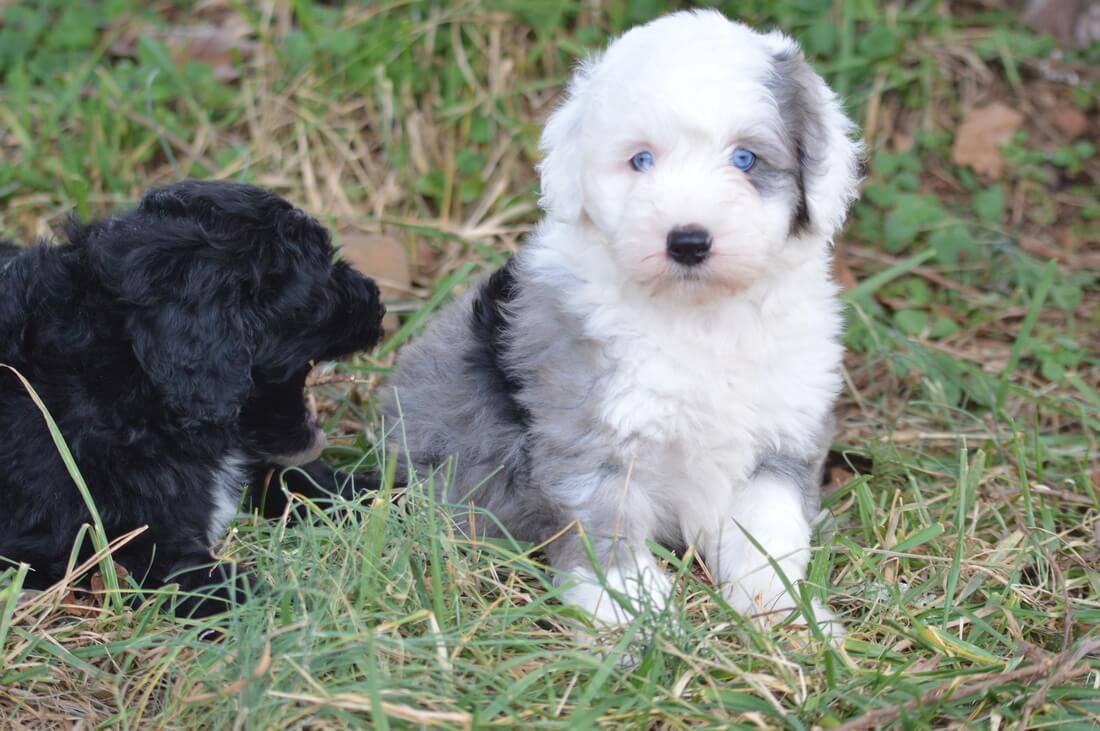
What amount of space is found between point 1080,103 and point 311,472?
4.69m

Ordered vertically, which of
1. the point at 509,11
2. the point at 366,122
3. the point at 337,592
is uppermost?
the point at 509,11

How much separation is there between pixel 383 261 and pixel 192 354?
2.24 meters

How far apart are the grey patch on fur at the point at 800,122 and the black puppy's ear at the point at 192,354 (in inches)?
65.5

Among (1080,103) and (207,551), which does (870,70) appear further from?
(207,551)

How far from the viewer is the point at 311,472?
427 cm

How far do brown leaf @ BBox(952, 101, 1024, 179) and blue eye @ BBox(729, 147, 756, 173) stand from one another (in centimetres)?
353

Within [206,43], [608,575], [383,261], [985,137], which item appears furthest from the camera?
[206,43]

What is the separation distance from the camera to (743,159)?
3234 mm

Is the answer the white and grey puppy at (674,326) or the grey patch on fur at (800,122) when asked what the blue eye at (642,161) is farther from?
the grey patch on fur at (800,122)

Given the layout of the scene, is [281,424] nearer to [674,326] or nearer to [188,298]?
[188,298]

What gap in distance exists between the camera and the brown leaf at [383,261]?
5582 millimetres

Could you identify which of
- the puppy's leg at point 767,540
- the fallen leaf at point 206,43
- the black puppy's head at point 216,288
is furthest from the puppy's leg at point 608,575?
the fallen leaf at point 206,43

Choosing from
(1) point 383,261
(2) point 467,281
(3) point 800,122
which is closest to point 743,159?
(3) point 800,122

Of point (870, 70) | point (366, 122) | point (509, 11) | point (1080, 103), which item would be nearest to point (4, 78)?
point (366, 122)
